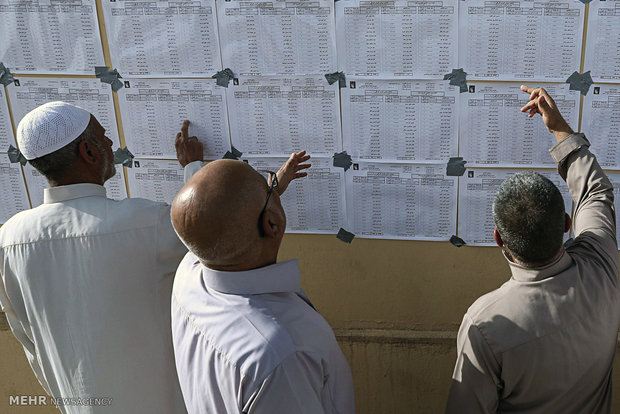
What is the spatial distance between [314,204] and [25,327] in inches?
49.8

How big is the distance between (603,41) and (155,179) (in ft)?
6.33

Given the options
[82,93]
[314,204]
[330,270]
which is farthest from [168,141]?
[330,270]

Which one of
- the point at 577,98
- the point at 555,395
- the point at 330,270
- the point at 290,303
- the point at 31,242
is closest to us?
the point at 290,303

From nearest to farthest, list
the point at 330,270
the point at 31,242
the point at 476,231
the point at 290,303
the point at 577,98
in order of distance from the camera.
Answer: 1. the point at 290,303
2. the point at 31,242
3. the point at 577,98
4. the point at 476,231
5. the point at 330,270

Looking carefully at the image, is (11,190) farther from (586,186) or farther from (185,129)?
(586,186)

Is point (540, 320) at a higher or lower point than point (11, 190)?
lower

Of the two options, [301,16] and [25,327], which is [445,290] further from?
[25,327]

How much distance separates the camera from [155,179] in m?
2.71

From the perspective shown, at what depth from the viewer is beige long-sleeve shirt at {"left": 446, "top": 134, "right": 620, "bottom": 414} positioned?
5.53 ft

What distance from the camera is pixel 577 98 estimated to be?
229 cm

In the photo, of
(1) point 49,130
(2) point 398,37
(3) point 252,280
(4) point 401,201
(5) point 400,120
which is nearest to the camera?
(3) point 252,280

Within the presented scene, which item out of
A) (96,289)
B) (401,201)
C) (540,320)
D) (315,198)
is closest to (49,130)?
(96,289)

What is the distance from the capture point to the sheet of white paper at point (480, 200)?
2432 millimetres

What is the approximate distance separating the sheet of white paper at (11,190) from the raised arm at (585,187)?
230 centimetres
